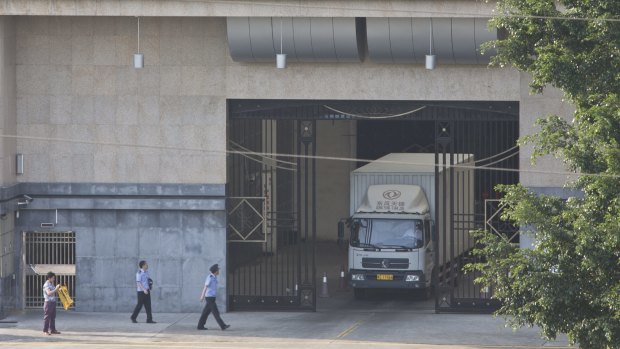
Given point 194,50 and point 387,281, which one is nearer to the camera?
point 194,50

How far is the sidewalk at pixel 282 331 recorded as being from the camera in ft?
93.7

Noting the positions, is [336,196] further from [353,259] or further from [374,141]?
[353,259]

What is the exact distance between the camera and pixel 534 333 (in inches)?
1169

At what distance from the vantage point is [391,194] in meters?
33.9

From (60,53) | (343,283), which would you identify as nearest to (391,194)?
(343,283)

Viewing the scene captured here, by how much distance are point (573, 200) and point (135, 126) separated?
530 inches

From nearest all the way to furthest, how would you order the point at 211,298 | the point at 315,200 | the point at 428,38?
the point at 211,298 < the point at 428,38 < the point at 315,200

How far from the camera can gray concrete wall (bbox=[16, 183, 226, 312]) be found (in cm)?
3222

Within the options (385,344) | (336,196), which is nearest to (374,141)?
(336,196)

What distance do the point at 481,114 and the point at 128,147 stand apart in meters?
8.47

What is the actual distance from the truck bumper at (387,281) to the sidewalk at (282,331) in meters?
0.75

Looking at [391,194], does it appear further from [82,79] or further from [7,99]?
[7,99]

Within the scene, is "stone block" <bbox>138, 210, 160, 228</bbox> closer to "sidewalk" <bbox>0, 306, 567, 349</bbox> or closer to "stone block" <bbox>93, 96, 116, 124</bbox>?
"stone block" <bbox>93, 96, 116, 124</bbox>

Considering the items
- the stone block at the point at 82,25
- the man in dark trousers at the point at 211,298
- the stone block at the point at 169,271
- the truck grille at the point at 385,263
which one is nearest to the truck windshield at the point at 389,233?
the truck grille at the point at 385,263
